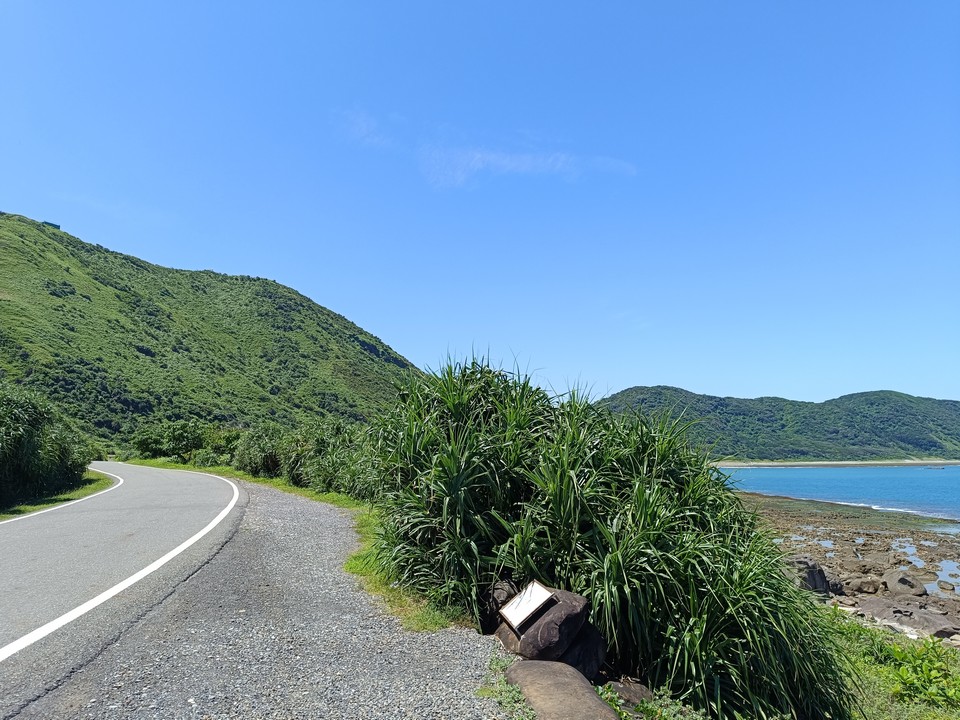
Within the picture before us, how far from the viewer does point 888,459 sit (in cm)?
14188

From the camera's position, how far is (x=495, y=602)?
5.64 m

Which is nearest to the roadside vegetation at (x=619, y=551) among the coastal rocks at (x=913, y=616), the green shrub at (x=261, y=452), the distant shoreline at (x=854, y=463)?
the coastal rocks at (x=913, y=616)

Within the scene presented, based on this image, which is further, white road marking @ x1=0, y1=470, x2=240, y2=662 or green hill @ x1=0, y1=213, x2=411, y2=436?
green hill @ x1=0, y1=213, x2=411, y2=436

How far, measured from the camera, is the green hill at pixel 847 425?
141000 millimetres

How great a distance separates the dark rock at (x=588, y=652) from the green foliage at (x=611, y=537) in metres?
0.12

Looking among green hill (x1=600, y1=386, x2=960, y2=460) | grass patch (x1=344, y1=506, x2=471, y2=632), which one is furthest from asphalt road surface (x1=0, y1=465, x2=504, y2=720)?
green hill (x1=600, y1=386, x2=960, y2=460)

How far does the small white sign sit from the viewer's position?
197 inches

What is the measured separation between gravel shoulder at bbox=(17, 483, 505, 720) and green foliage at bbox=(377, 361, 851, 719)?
100 cm

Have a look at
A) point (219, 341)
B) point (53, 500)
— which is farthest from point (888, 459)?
point (53, 500)

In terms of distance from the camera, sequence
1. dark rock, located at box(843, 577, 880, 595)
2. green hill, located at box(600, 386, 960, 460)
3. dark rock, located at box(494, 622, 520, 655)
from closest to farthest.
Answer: dark rock, located at box(494, 622, 520, 655) < dark rock, located at box(843, 577, 880, 595) < green hill, located at box(600, 386, 960, 460)

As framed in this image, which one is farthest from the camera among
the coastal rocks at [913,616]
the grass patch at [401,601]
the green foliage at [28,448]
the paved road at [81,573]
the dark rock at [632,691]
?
the green foliage at [28,448]

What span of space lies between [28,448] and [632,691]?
18465 millimetres

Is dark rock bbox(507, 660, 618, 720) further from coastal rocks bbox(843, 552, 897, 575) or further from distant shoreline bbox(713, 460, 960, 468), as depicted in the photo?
distant shoreline bbox(713, 460, 960, 468)

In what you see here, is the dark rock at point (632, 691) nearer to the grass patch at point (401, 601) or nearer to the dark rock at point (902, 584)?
the grass patch at point (401, 601)
